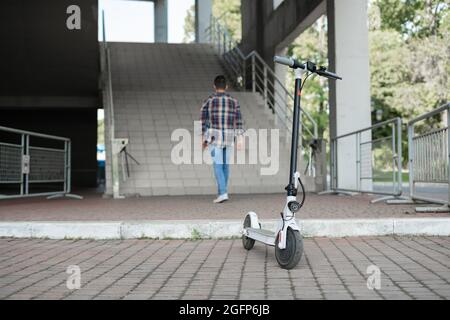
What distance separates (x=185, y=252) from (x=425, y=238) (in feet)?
8.49

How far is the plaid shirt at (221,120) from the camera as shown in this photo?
30.5 ft

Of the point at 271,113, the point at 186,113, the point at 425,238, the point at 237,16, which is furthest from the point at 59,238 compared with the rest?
the point at 237,16

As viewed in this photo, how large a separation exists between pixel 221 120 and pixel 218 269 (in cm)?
515

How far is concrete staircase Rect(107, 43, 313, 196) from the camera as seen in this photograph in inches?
463

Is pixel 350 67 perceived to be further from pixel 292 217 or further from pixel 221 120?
pixel 292 217

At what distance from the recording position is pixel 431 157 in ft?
25.5

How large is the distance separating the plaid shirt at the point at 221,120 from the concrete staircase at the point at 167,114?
8.12ft

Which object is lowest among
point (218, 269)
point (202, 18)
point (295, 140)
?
point (218, 269)

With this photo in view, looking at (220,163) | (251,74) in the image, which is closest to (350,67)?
(220,163)

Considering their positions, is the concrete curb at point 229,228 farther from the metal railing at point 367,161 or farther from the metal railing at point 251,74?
the metal railing at point 251,74

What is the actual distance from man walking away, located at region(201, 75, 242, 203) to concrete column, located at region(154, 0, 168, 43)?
27028mm

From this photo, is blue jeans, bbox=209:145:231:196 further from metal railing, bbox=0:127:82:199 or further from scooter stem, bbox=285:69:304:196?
scooter stem, bbox=285:69:304:196

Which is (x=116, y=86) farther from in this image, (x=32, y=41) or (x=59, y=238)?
(x=59, y=238)

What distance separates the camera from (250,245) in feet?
17.5
